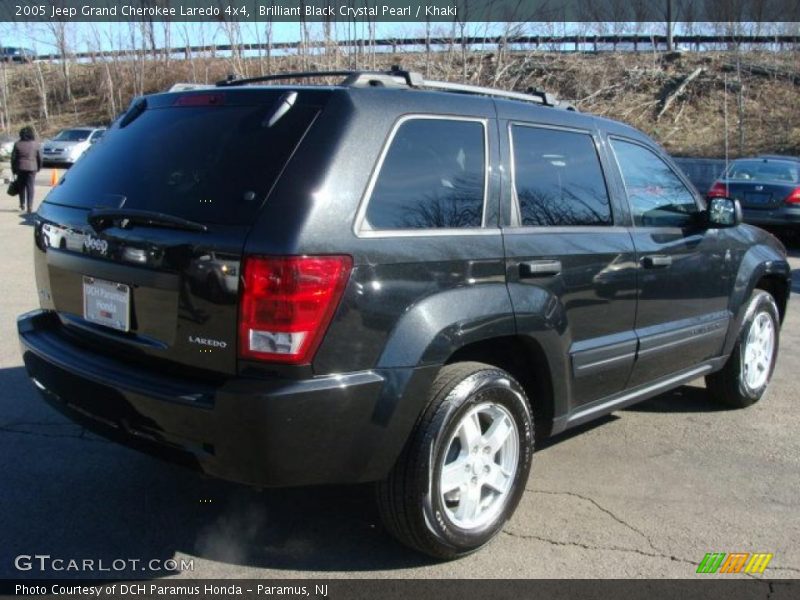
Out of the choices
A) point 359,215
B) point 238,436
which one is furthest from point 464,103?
point 238,436

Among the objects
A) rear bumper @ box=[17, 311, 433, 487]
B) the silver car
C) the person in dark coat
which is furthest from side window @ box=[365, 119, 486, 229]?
the silver car

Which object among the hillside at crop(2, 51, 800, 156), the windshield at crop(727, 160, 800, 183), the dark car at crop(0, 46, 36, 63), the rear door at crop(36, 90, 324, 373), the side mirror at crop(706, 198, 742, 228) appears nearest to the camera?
the rear door at crop(36, 90, 324, 373)

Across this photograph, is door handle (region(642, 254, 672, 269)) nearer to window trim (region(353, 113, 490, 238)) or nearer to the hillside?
window trim (region(353, 113, 490, 238))

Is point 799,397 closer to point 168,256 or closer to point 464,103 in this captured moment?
point 464,103

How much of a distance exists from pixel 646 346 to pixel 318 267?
2248mm

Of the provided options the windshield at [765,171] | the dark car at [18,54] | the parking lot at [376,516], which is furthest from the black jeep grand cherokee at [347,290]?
the dark car at [18,54]

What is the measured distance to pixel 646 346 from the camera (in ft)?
14.2

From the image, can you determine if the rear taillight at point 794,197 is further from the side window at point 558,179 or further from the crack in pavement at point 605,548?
the crack in pavement at point 605,548

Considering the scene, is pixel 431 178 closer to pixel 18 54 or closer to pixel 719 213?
pixel 719 213

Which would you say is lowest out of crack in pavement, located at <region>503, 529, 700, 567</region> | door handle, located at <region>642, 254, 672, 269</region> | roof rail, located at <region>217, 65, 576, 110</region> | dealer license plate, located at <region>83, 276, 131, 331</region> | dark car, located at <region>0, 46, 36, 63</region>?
crack in pavement, located at <region>503, 529, 700, 567</region>

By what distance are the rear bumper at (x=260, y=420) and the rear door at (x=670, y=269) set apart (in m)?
1.80

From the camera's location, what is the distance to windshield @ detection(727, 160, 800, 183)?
13.6 m

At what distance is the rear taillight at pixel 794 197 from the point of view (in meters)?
13.0

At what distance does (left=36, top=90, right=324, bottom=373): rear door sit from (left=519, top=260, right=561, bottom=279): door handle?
3.75 ft
